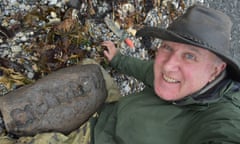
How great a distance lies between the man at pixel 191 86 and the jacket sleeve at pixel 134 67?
52 cm

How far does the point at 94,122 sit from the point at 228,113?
4.09ft

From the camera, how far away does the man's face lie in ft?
8.53

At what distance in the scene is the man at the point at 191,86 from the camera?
2488mm

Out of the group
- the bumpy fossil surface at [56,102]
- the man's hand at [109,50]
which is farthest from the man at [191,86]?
the man's hand at [109,50]

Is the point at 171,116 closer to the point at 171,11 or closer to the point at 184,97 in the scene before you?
the point at 184,97

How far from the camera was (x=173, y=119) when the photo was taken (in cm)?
270

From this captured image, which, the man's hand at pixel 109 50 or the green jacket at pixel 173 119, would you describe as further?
the man's hand at pixel 109 50

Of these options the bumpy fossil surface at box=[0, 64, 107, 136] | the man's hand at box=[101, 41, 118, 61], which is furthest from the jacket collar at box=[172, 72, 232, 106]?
the man's hand at box=[101, 41, 118, 61]

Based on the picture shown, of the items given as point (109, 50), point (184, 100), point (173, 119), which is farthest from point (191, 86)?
point (109, 50)

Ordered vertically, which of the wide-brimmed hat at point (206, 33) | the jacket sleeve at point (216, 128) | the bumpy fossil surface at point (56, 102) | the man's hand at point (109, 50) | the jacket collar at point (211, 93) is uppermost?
the wide-brimmed hat at point (206, 33)

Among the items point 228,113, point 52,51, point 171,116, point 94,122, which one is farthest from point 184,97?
point 52,51

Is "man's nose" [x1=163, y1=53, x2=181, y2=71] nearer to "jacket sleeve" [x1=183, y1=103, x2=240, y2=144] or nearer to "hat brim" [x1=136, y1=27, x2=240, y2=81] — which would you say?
"hat brim" [x1=136, y1=27, x2=240, y2=81]

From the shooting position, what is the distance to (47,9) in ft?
12.3

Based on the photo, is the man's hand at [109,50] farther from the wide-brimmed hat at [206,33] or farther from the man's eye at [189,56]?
the man's eye at [189,56]
